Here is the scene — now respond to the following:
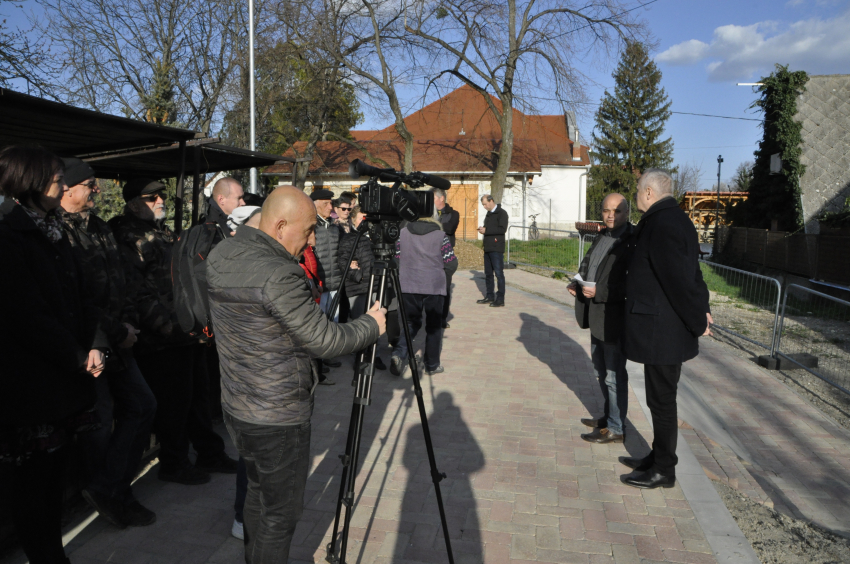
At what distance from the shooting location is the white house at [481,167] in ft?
96.0

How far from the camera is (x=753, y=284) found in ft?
28.5

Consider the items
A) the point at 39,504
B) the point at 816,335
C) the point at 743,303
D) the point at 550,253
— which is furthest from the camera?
the point at 550,253

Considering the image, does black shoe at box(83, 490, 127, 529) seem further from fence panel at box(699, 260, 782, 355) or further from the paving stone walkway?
fence panel at box(699, 260, 782, 355)

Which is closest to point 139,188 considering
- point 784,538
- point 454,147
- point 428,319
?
point 428,319

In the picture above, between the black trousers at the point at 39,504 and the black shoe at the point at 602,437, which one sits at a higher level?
the black trousers at the point at 39,504

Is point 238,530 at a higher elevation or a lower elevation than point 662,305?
lower

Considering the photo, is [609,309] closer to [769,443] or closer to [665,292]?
[665,292]

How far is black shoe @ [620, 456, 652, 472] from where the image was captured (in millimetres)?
3854

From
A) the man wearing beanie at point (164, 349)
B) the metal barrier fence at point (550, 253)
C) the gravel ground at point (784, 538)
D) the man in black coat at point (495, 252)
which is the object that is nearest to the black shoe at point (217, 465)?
the man wearing beanie at point (164, 349)

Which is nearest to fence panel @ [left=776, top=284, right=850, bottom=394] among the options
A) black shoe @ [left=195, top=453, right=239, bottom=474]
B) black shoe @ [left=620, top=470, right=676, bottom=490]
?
black shoe @ [left=620, top=470, right=676, bottom=490]

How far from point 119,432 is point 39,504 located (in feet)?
2.51

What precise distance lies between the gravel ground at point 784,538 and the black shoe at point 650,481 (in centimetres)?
33

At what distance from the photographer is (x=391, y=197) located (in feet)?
9.07

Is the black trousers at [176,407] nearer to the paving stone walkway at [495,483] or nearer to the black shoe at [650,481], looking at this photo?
the paving stone walkway at [495,483]
